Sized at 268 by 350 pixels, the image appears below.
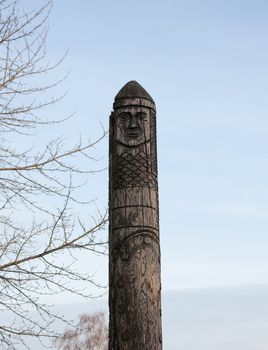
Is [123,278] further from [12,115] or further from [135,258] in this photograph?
[12,115]

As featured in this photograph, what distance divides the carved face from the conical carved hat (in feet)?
0.15

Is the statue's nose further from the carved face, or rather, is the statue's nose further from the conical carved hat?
the conical carved hat

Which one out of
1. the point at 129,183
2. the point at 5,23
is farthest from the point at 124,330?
the point at 5,23

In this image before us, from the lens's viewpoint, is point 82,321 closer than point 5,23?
No

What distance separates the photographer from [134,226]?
4359 mm

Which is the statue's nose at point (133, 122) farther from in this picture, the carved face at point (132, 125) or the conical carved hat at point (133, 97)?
the conical carved hat at point (133, 97)

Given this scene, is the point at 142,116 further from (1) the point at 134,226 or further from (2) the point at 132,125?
(1) the point at 134,226

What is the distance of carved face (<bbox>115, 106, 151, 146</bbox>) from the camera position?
4.64 m

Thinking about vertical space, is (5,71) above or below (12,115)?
above

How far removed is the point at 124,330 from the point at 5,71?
14.7 ft

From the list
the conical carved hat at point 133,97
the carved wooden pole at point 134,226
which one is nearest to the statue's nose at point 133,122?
the carved wooden pole at point 134,226

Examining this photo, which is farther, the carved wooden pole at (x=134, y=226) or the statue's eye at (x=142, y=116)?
the statue's eye at (x=142, y=116)

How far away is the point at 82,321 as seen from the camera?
26.2 m

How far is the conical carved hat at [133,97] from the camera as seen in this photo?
15.6ft
